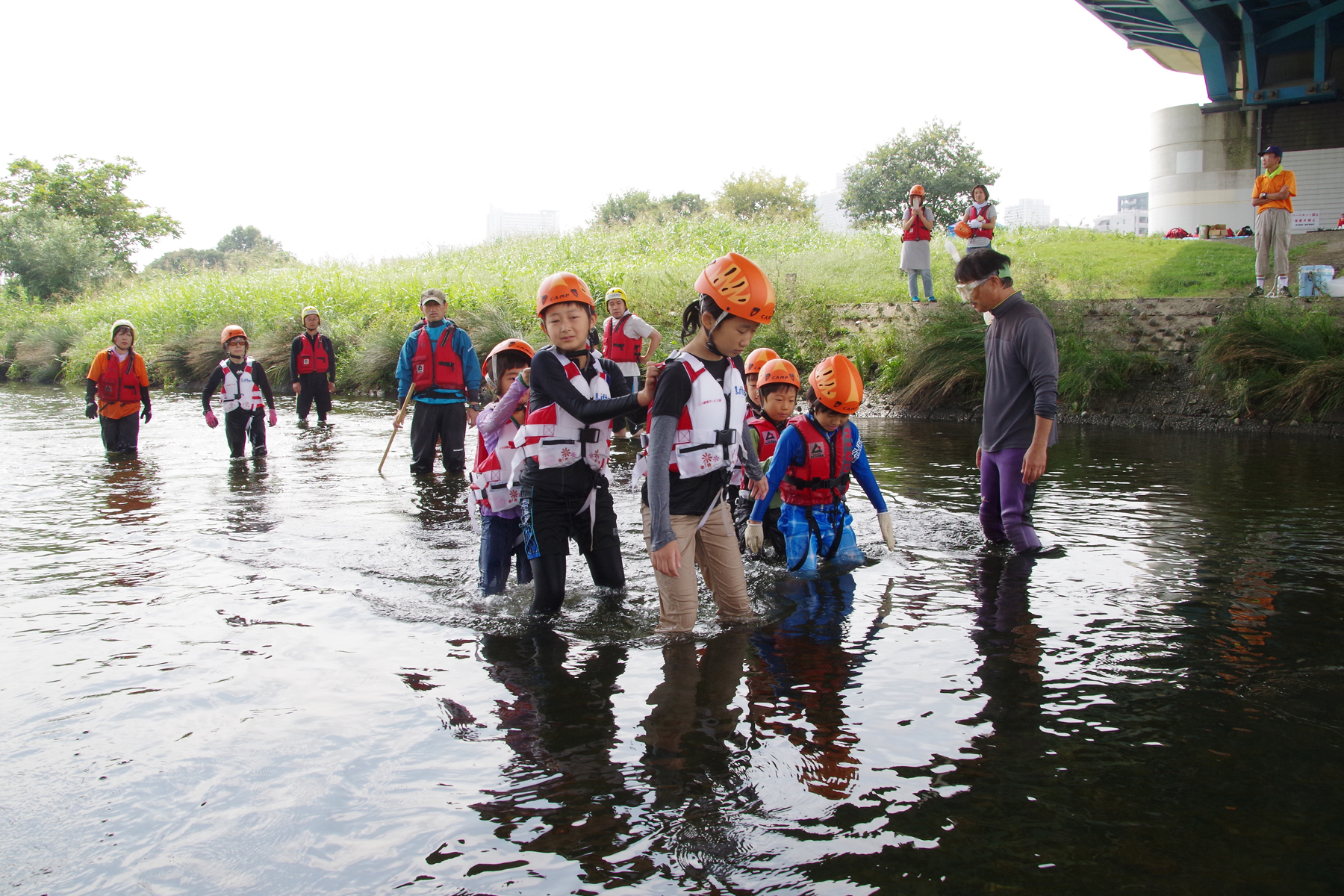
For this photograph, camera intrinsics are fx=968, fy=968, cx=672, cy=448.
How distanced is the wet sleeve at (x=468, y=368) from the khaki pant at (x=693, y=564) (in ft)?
20.1

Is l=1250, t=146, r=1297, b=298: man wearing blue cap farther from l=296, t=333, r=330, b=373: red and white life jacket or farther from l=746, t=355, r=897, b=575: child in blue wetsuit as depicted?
l=296, t=333, r=330, b=373: red and white life jacket

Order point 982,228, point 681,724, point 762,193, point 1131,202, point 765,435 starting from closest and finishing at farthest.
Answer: point 681,724 < point 765,435 < point 982,228 < point 762,193 < point 1131,202

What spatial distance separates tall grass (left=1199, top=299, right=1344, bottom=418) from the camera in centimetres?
1239

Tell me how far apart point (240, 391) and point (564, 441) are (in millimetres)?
8950

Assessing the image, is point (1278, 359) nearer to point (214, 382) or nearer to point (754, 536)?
point (754, 536)

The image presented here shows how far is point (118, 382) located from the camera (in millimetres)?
12234

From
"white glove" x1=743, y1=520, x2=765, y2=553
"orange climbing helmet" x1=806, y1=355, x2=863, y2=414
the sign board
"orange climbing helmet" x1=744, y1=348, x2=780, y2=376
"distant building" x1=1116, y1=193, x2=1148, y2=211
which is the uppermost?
"distant building" x1=1116, y1=193, x2=1148, y2=211

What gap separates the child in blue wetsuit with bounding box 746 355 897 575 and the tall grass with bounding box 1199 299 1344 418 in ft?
30.4

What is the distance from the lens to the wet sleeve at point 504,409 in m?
5.34

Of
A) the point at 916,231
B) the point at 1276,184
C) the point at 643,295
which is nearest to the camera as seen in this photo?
the point at 1276,184

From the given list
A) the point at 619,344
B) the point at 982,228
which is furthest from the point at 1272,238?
the point at 619,344

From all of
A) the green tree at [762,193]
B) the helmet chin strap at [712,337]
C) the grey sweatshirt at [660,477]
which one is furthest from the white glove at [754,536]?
the green tree at [762,193]

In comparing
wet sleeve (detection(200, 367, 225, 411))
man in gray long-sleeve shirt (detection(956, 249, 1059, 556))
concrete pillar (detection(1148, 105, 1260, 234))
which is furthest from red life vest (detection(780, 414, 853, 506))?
concrete pillar (detection(1148, 105, 1260, 234))

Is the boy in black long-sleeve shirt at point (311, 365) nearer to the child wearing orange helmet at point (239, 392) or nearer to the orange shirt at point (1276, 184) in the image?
the child wearing orange helmet at point (239, 392)
